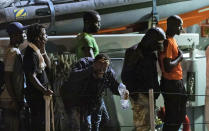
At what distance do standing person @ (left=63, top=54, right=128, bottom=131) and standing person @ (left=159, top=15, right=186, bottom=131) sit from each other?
54 cm

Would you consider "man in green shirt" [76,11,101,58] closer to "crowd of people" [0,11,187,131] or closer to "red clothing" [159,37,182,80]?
"crowd of people" [0,11,187,131]

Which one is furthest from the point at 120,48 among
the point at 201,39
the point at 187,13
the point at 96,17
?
the point at 201,39

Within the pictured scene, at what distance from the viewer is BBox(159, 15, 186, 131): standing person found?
14.8 ft

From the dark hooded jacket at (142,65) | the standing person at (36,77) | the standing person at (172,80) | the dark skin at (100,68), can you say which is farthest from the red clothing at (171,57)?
the standing person at (36,77)

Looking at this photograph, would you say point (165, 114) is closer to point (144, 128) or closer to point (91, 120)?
point (144, 128)

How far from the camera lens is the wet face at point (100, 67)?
163 inches

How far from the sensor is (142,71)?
14.6 feet

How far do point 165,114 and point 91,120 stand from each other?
839 mm

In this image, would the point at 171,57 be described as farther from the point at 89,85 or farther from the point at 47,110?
the point at 47,110

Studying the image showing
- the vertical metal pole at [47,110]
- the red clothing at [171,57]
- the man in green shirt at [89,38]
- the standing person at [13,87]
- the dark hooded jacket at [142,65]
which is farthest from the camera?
the man in green shirt at [89,38]

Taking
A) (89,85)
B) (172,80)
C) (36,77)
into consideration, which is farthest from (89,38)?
(172,80)

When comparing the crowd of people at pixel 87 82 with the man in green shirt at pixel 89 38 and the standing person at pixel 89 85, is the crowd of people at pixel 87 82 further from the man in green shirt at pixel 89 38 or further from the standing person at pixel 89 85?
the man in green shirt at pixel 89 38

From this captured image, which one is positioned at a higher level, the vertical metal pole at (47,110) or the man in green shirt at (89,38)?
the man in green shirt at (89,38)

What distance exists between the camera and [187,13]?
27.4ft
